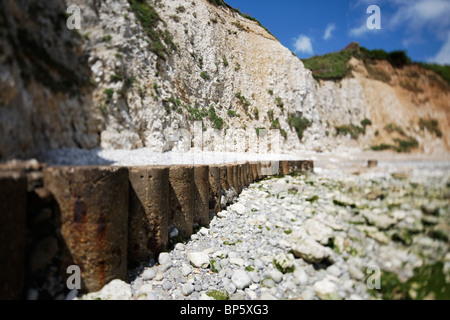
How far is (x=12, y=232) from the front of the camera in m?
1.72

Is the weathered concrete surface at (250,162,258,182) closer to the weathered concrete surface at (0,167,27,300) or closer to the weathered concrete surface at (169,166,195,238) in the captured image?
the weathered concrete surface at (169,166,195,238)

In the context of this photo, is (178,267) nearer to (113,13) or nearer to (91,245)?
(91,245)

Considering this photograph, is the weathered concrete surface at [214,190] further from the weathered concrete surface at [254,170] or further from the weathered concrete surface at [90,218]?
the weathered concrete surface at [90,218]

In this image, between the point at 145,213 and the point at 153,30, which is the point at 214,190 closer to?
the point at 145,213

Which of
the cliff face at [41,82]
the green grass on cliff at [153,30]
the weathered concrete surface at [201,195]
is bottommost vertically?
the weathered concrete surface at [201,195]

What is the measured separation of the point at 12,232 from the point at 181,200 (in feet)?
7.59

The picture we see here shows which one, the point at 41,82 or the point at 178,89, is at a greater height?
the point at 178,89

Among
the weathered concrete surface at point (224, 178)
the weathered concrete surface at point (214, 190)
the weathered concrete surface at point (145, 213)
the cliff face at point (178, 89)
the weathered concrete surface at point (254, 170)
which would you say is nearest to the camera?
the cliff face at point (178, 89)

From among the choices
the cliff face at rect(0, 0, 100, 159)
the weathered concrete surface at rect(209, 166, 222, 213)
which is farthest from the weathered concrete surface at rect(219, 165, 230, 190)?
the cliff face at rect(0, 0, 100, 159)

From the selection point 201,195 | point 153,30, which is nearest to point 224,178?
point 201,195

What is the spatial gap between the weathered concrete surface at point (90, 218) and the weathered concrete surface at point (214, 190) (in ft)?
8.56

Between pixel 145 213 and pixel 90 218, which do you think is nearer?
pixel 90 218

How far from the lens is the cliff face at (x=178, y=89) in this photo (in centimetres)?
209

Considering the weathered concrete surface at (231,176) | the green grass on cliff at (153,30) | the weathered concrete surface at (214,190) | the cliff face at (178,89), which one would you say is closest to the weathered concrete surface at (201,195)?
the weathered concrete surface at (214,190)
